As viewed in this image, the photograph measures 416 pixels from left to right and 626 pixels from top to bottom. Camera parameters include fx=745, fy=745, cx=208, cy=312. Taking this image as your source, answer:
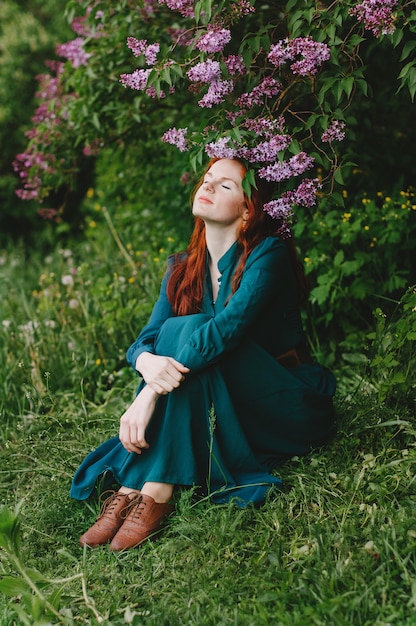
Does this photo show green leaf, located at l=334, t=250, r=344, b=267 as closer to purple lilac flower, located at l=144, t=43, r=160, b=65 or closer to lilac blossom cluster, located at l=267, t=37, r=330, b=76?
lilac blossom cluster, located at l=267, t=37, r=330, b=76

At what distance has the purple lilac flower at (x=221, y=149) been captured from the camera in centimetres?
240

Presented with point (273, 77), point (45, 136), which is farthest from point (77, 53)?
point (273, 77)

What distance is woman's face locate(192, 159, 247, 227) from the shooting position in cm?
254

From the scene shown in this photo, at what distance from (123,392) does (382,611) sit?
1.86 m

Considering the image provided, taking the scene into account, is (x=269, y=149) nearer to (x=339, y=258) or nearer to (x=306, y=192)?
(x=306, y=192)

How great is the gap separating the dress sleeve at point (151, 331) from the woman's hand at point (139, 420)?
0.62 feet

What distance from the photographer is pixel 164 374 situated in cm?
234

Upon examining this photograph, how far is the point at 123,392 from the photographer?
3.47 meters

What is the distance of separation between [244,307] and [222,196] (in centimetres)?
41

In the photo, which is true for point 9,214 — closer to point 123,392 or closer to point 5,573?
point 123,392

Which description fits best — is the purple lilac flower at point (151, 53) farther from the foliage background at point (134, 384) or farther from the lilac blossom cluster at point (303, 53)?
the foliage background at point (134, 384)

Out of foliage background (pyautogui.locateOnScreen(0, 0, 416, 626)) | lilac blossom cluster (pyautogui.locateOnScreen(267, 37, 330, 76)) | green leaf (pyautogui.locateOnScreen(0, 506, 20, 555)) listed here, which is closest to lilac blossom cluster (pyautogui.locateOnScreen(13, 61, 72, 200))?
foliage background (pyautogui.locateOnScreen(0, 0, 416, 626))

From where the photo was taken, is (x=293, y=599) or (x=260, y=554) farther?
(x=260, y=554)

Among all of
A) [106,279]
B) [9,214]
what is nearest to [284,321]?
[106,279]
